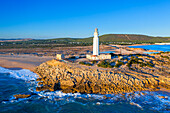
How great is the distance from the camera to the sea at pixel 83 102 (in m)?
11.2

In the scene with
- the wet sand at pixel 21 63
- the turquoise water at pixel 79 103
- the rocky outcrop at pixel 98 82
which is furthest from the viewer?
the wet sand at pixel 21 63

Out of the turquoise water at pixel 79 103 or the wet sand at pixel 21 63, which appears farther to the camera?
the wet sand at pixel 21 63

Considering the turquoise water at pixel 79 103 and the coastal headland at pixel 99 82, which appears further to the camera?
the coastal headland at pixel 99 82

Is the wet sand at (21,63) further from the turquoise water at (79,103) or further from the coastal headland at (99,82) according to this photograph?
the turquoise water at (79,103)

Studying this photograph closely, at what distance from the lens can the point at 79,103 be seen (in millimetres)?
12258

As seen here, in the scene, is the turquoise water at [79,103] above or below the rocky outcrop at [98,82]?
below

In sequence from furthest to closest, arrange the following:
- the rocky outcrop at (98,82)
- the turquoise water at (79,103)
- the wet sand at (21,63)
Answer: the wet sand at (21,63)
the rocky outcrop at (98,82)
the turquoise water at (79,103)

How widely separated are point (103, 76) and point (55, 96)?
5.63 metres

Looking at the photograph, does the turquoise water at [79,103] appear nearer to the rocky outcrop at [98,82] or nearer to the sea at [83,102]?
the sea at [83,102]

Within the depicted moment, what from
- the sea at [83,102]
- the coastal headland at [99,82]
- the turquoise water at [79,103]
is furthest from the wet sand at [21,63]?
the turquoise water at [79,103]

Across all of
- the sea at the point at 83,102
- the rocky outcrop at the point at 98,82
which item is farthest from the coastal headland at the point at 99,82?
the sea at the point at 83,102

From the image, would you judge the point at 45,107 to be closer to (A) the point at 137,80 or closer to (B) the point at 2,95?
(B) the point at 2,95

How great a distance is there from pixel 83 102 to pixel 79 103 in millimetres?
355

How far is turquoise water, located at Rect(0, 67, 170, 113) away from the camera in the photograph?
36.7 ft
